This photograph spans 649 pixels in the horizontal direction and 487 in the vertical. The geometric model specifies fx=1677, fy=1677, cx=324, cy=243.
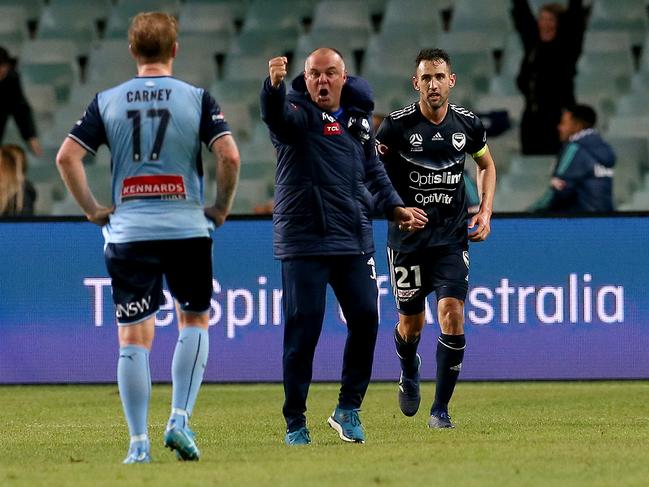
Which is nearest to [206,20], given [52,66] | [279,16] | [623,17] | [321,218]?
[279,16]

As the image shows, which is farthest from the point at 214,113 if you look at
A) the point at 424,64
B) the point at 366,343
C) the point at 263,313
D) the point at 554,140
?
the point at 554,140

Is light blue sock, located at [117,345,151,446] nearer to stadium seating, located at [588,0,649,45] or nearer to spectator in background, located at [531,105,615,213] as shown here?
spectator in background, located at [531,105,615,213]

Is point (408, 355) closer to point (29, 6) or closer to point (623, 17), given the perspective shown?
point (623, 17)

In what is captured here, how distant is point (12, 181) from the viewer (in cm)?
1412

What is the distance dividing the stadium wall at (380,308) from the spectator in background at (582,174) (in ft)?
3.78

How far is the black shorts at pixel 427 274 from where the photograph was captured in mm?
9492

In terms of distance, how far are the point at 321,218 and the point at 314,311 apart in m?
0.46

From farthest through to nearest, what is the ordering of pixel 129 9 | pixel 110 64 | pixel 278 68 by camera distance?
1. pixel 129 9
2. pixel 110 64
3. pixel 278 68

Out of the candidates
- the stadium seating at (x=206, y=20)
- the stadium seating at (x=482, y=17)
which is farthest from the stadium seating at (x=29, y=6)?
the stadium seating at (x=482, y=17)

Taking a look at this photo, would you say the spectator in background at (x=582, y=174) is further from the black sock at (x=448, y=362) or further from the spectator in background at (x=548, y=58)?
the black sock at (x=448, y=362)

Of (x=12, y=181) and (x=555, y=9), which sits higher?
(x=555, y=9)

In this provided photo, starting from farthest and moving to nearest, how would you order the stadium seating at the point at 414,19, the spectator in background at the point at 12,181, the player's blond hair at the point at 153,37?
the stadium seating at the point at 414,19, the spectator in background at the point at 12,181, the player's blond hair at the point at 153,37

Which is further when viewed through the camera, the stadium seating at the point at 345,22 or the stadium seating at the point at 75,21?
the stadium seating at the point at 75,21

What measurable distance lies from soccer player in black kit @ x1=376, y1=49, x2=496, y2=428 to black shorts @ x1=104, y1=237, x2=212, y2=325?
2.43 m
